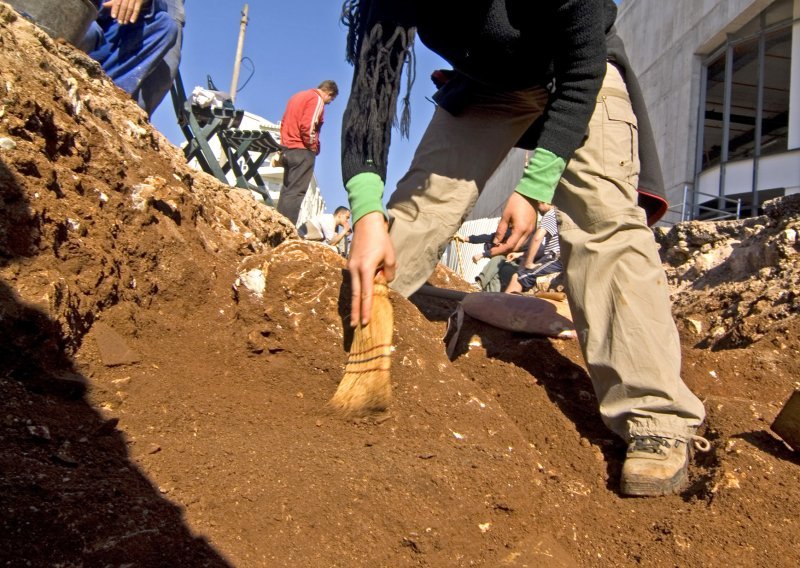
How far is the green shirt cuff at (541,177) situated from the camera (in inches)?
85.7

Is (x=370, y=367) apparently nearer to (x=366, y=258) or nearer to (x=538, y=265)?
(x=366, y=258)

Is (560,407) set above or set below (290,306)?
below

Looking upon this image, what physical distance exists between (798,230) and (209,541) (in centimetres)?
377

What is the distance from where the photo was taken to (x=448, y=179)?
272 centimetres

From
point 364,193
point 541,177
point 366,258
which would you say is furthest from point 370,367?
point 541,177

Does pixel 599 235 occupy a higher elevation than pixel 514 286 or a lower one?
higher

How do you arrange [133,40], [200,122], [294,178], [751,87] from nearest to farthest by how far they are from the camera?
1. [133,40]
2. [294,178]
3. [200,122]
4. [751,87]

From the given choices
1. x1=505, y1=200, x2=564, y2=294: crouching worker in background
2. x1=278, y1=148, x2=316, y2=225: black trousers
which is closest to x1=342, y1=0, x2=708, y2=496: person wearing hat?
x1=505, y1=200, x2=564, y2=294: crouching worker in background

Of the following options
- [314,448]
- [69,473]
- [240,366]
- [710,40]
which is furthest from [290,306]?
[710,40]

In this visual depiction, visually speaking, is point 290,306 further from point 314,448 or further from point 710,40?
point 710,40

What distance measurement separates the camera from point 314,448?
187 cm

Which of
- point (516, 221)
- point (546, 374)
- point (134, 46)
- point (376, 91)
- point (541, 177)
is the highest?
point (134, 46)

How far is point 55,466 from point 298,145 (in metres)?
6.45

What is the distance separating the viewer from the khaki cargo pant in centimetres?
216
